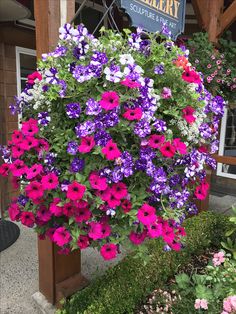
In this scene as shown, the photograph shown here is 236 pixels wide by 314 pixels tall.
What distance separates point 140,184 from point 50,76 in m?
0.69

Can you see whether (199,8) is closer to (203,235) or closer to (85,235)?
(203,235)

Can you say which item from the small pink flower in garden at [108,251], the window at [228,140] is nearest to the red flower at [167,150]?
the small pink flower in garden at [108,251]

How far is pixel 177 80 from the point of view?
1.52 m

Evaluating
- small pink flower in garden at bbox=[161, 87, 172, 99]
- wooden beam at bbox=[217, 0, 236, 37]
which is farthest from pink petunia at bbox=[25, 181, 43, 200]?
wooden beam at bbox=[217, 0, 236, 37]

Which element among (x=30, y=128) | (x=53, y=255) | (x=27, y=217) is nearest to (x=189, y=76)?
(x=30, y=128)

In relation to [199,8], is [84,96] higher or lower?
lower

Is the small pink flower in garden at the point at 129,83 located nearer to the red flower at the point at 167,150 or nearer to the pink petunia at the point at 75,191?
the red flower at the point at 167,150

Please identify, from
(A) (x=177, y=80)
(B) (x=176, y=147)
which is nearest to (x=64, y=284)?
(B) (x=176, y=147)

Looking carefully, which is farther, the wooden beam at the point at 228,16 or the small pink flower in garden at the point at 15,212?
the wooden beam at the point at 228,16

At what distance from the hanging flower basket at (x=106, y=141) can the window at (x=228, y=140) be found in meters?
4.27

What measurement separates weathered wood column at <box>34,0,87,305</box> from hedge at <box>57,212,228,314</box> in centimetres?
17

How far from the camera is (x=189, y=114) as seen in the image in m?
1.49

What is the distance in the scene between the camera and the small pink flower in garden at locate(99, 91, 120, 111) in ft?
4.19

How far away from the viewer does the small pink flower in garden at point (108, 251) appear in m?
1.37
